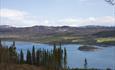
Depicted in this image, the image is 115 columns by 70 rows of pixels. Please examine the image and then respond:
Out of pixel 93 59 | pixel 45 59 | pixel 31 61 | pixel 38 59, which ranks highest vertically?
pixel 45 59

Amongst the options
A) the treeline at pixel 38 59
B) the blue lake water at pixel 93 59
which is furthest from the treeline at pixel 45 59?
the blue lake water at pixel 93 59

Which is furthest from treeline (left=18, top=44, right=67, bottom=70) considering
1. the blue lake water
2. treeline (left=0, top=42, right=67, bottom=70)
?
the blue lake water

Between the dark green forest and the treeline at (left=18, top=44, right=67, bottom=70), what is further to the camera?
the treeline at (left=18, top=44, right=67, bottom=70)

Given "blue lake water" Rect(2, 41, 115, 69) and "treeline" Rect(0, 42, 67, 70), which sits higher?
"treeline" Rect(0, 42, 67, 70)

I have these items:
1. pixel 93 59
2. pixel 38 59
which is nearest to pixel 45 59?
pixel 38 59

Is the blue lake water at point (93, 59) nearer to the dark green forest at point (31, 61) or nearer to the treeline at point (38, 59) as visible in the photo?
the treeline at point (38, 59)

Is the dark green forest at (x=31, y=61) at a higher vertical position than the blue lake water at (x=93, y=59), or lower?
higher

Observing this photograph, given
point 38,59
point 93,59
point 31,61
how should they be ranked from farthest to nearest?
point 93,59, point 31,61, point 38,59

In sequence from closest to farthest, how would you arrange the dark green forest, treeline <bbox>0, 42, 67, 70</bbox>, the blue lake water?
1. the dark green forest
2. treeline <bbox>0, 42, 67, 70</bbox>
3. the blue lake water

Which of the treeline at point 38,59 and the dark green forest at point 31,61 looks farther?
the treeline at point 38,59

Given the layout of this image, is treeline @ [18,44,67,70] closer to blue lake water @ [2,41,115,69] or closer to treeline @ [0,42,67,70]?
treeline @ [0,42,67,70]

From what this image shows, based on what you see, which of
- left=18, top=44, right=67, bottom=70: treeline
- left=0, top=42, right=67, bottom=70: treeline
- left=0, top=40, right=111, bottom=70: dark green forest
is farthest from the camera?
left=18, top=44, right=67, bottom=70: treeline

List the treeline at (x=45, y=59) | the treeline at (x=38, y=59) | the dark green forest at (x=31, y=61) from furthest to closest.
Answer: the treeline at (x=45, y=59) → the treeline at (x=38, y=59) → the dark green forest at (x=31, y=61)

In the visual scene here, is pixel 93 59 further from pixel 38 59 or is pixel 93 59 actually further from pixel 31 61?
pixel 38 59
